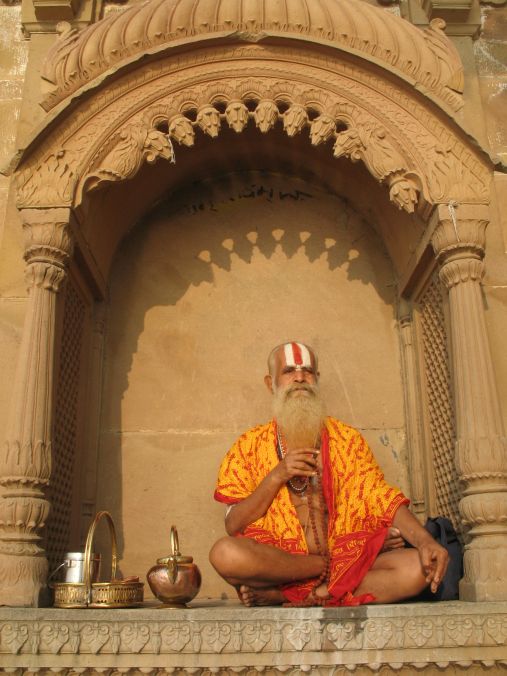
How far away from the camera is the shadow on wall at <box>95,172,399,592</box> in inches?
190

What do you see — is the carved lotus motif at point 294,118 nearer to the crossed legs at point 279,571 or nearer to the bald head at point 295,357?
the bald head at point 295,357

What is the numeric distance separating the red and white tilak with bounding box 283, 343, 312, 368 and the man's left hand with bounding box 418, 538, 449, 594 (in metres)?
1.27

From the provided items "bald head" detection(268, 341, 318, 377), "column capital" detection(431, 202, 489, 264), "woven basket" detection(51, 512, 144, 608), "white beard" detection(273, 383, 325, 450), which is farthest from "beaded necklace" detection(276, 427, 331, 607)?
"column capital" detection(431, 202, 489, 264)

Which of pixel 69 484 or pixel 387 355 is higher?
pixel 387 355

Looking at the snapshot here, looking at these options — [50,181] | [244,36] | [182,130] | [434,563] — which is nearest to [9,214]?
[50,181]

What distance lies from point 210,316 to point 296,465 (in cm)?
183

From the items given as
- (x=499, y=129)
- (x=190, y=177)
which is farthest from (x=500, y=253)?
(x=190, y=177)

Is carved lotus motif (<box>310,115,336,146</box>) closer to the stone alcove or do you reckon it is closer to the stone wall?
the stone alcove

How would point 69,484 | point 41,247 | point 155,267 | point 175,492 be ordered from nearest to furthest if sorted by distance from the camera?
point 41,247, point 69,484, point 175,492, point 155,267

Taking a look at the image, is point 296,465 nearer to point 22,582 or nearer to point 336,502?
point 336,502

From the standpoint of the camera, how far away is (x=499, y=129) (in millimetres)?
4906

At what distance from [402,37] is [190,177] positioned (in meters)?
1.84

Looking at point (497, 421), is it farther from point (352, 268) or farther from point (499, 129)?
point (499, 129)

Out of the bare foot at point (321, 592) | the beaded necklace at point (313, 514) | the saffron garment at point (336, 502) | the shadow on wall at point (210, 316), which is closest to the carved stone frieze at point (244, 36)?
the shadow on wall at point (210, 316)
